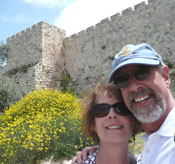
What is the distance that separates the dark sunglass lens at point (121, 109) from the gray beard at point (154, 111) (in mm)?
259

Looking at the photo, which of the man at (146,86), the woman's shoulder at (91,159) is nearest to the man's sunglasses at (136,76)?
the man at (146,86)

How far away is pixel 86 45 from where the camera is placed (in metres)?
12.5

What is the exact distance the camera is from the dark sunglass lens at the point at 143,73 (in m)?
1.48

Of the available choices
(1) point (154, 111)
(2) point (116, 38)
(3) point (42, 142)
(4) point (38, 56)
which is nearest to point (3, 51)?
(4) point (38, 56)

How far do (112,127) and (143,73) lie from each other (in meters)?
0.55

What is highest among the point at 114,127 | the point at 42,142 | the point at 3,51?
the point at 3,51

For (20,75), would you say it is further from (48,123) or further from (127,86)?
(127,86)

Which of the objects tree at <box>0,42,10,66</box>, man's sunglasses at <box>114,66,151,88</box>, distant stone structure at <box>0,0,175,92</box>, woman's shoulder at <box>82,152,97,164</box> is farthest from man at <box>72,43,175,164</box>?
tree at <box>0,42,10,66</box>

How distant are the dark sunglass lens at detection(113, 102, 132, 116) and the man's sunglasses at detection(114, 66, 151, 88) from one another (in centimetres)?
24

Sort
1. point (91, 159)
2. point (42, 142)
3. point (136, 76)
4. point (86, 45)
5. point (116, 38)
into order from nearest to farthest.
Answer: point (136, 76), point (91, 159), point (42, 142), point (116, 38), point (86, 45)

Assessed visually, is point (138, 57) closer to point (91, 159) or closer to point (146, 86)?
point (146, 86)

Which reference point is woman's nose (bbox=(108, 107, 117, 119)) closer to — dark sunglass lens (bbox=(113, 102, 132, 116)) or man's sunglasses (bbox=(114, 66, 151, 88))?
dark sunglass lens (bbox=(113, 102, 132, 116))

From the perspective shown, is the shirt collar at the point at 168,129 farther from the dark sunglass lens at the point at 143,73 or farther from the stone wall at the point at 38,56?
the stone wall at the point at 38,56

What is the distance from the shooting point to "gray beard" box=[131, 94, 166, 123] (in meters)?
1.39
